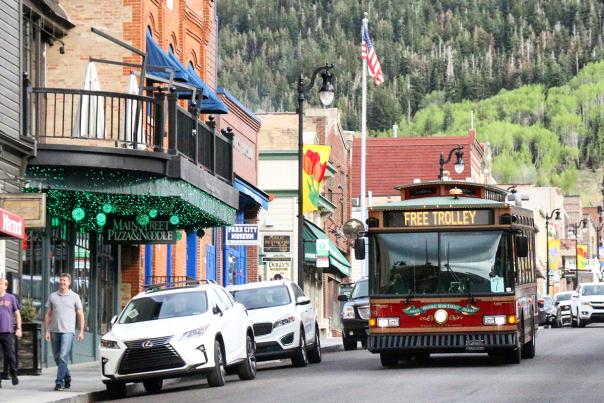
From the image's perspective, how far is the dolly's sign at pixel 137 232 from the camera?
32.3m

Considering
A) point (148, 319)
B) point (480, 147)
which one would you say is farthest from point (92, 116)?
point (480, 147)

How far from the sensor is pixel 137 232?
32.4 metres

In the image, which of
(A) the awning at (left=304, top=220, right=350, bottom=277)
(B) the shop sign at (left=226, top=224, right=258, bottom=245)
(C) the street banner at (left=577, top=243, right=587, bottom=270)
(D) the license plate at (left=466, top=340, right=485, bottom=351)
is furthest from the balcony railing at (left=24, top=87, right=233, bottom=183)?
(C) the street banner at (left=577, top=243, right=587, bottom=270)

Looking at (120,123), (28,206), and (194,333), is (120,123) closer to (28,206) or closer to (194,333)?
(28,206)

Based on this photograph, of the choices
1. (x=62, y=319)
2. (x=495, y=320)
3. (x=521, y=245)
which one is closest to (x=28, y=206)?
(x=62, y=319)

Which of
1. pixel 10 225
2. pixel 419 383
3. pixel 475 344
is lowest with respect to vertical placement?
pixel 419 383

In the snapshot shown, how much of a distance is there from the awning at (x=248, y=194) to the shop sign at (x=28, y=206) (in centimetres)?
2028

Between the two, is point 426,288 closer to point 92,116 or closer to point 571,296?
point 92,116

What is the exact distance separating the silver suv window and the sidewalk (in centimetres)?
125

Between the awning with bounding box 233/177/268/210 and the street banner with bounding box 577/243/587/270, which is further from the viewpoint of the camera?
the street banner with bounding box 577/243/587/270

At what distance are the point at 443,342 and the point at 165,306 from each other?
5273 mm

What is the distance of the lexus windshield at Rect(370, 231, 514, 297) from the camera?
2669 cm

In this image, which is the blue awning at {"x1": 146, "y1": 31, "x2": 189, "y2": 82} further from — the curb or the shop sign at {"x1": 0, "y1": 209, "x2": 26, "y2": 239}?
the shop sign at {"x1": 0, "y1": 209, "x2": 26, "y2": 239}

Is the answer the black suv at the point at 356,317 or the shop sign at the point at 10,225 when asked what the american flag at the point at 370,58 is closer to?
the black suv at the point at 356,317
